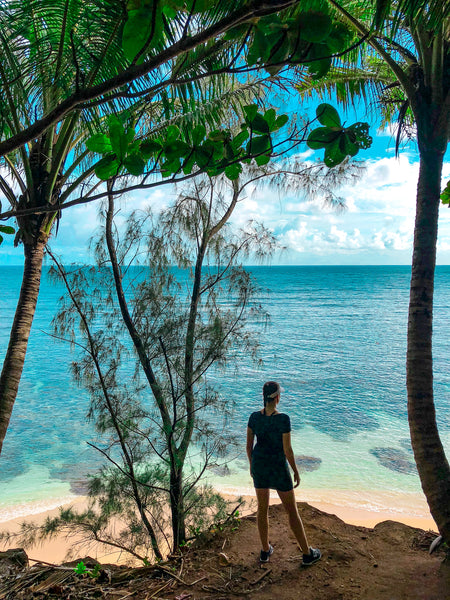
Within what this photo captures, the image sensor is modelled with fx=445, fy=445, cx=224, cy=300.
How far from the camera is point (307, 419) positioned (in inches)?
576

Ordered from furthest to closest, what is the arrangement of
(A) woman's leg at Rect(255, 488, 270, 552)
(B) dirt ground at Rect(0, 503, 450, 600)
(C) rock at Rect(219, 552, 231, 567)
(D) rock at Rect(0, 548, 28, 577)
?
1. (C) rock at Rect(219, 552, 231, 567)
2. (D) rock at Rect(0, 548, 28, 577)
3. (A) woman's leg at Rect(255, 488, 270, 552)
4. (B) dirt ground at Rect(0, 503, 450, 600)

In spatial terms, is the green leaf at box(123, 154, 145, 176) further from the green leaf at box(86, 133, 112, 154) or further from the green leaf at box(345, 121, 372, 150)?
Result: the green leaf at box(345, 121, 372, 150)

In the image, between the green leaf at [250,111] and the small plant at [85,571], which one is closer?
the green leaf at [250,111]

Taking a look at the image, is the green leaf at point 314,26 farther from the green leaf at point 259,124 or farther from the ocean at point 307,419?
the ocean at point 307,419

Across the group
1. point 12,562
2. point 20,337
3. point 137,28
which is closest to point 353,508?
point 12,562

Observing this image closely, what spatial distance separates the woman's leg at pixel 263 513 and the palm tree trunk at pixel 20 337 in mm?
2520

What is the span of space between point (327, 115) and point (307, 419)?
1435 centimetres

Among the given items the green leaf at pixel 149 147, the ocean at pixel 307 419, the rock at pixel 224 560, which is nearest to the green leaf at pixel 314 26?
the green leaf at pixel 149 147

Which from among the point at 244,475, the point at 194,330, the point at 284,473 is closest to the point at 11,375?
the point at 194,330

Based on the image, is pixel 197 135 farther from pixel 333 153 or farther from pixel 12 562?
pixel 12 562

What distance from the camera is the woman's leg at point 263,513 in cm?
397

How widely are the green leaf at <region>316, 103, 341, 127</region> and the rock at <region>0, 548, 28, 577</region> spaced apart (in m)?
4.63

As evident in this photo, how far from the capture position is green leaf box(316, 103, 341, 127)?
1.19 metres

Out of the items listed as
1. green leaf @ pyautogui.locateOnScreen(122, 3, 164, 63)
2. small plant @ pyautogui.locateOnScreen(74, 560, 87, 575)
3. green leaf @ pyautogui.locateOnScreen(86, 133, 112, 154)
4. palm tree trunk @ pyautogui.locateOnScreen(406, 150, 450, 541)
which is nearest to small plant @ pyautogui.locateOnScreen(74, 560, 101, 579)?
small plant @ pyautogui.locateOnScreen(74, 560, 87, 575)
